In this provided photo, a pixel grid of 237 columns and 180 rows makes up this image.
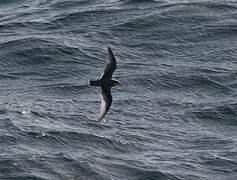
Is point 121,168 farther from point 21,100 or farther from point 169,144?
point 21,100

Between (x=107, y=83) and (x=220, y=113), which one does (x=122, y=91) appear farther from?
(x=107, y=83)

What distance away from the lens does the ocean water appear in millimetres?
34969

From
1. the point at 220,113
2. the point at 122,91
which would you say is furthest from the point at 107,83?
the point at 122,91

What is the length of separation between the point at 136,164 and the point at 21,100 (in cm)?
800

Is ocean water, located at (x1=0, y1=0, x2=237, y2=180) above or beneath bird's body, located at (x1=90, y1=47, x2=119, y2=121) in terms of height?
beneath

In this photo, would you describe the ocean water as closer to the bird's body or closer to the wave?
the wave

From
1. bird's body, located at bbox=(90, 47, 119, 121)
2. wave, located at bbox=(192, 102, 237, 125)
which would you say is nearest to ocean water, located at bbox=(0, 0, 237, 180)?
wave, located at bbox=(192, 102, 237, 125)

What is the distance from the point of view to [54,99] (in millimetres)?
41031

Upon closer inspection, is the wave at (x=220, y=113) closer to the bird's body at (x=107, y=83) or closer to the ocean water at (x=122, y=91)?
the ocean water at (x=122, y=91)

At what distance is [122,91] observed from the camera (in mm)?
42469

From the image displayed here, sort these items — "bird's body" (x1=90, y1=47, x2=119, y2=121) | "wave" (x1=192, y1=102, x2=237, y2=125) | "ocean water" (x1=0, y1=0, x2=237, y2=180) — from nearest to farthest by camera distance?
"bird's body" (x1=90, y1=47, x2=119, y2=121) < "ocean water" (x1=0, y1=0, x2=237, y2=180) < "wave" (x1=192, y1=102, x2=237, y2=125)

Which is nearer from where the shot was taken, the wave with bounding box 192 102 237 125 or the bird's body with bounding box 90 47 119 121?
the bird's body with bounding box 90 47 119 121

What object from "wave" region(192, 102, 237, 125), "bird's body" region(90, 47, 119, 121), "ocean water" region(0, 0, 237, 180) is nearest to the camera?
"bird's body" region(90, 47, 119, 121)

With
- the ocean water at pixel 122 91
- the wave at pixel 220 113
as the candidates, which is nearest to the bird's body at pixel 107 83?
the ocean water at pixel 122 91
